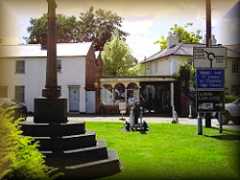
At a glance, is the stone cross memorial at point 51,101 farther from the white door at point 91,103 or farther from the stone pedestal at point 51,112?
the white door at point 91,103

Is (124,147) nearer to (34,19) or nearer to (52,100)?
(52,100)

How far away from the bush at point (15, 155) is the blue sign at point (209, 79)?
28.9ft

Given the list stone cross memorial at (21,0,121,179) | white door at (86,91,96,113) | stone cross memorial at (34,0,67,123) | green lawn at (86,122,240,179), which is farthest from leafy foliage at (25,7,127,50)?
white door at (86,91,96,113)

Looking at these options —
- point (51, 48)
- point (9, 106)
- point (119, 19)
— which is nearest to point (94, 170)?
point (51, 48)

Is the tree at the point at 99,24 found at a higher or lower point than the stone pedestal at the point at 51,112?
higher

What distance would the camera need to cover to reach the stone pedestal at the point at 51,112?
24.2 ft

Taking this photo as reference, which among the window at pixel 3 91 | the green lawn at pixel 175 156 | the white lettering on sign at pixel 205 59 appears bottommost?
the green lawn at pixel 175 156

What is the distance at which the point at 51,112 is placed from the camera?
749 centimetres

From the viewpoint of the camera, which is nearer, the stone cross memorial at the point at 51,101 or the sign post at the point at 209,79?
the stone cross memorial at the point at 51,101

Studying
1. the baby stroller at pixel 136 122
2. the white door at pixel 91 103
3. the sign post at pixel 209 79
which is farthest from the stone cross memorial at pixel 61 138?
the baby stroller at pixel 136 122

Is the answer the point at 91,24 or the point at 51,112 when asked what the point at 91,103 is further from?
the point at 91,24

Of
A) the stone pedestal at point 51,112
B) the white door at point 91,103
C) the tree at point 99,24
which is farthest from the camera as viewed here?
the white door at point 91,103

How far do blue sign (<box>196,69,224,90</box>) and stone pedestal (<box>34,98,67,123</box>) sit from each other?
20.7ft

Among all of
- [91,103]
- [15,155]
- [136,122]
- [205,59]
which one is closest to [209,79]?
[205,59]
